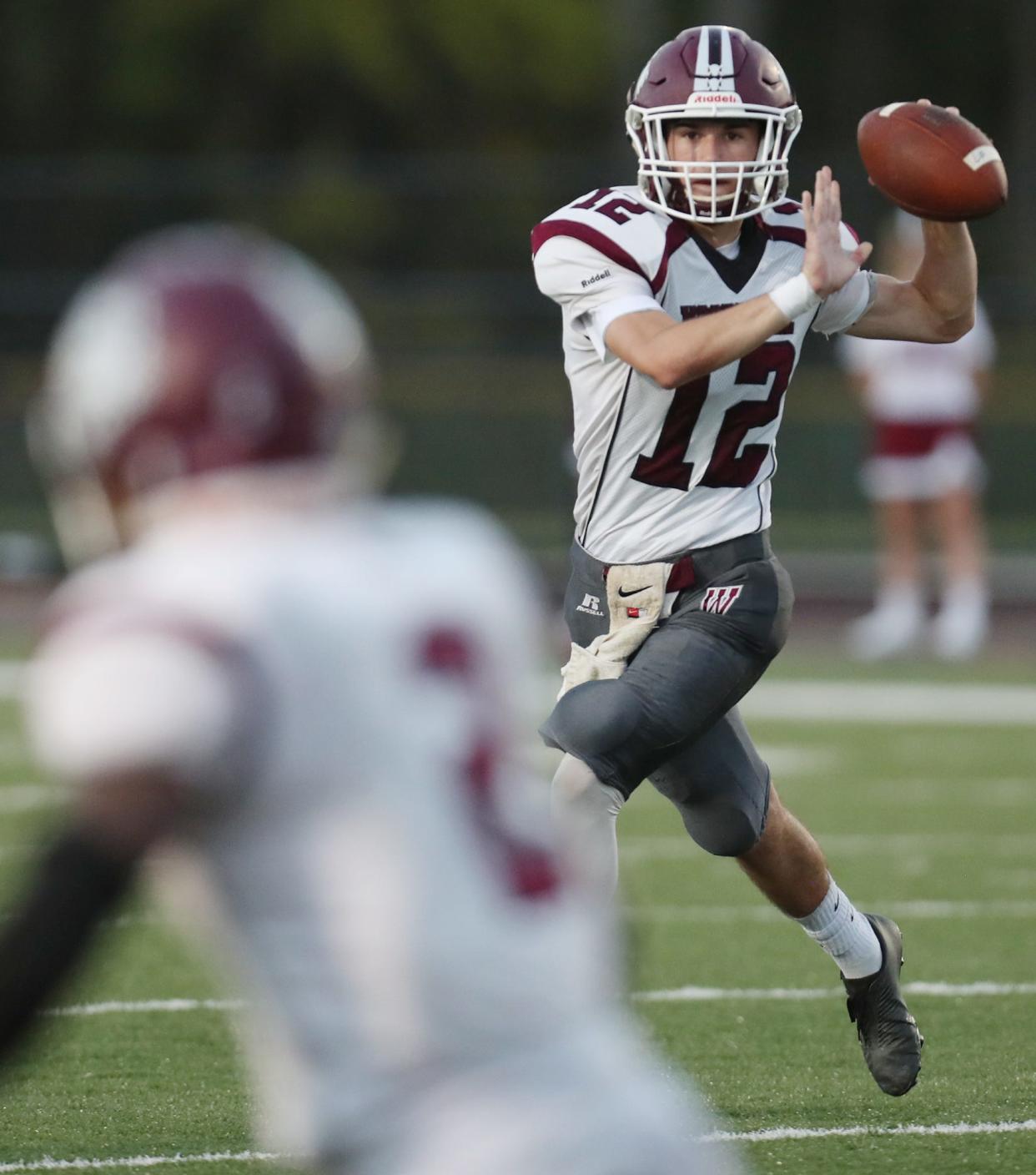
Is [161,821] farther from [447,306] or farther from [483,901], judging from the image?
[447,306]

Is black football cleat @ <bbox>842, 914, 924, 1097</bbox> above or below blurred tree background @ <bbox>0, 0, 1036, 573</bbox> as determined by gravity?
above

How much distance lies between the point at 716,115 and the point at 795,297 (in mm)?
473

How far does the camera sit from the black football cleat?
4004 millimetres

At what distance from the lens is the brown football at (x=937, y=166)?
4.17m

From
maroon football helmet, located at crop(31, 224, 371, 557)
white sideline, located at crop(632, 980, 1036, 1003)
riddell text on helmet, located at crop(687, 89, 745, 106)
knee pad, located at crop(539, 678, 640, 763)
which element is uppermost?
maroon football helmet, located at crop(31, 224, 371, 557)

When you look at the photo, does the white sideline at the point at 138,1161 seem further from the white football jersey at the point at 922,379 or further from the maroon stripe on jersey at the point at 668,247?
the white football jersey at the point at 922,379

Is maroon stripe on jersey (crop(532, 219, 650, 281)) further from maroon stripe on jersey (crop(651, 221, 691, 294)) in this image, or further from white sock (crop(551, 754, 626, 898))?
white sock (crop(551, 754, 626, 898))

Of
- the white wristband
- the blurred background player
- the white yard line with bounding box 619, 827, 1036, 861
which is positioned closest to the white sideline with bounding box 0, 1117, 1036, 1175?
the white wristband

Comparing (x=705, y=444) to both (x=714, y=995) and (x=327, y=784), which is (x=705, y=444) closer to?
(x=714, y=995)

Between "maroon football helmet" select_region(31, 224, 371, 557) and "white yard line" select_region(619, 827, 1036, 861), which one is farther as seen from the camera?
"white yard line" select_region(619, 827, 1036, 861)

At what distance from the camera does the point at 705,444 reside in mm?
4137

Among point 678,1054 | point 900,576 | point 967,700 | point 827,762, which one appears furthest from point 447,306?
point 678,1054

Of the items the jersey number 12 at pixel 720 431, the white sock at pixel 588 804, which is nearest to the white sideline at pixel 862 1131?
the white sock at pixel 588 804

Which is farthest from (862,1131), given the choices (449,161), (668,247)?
(449,161)
